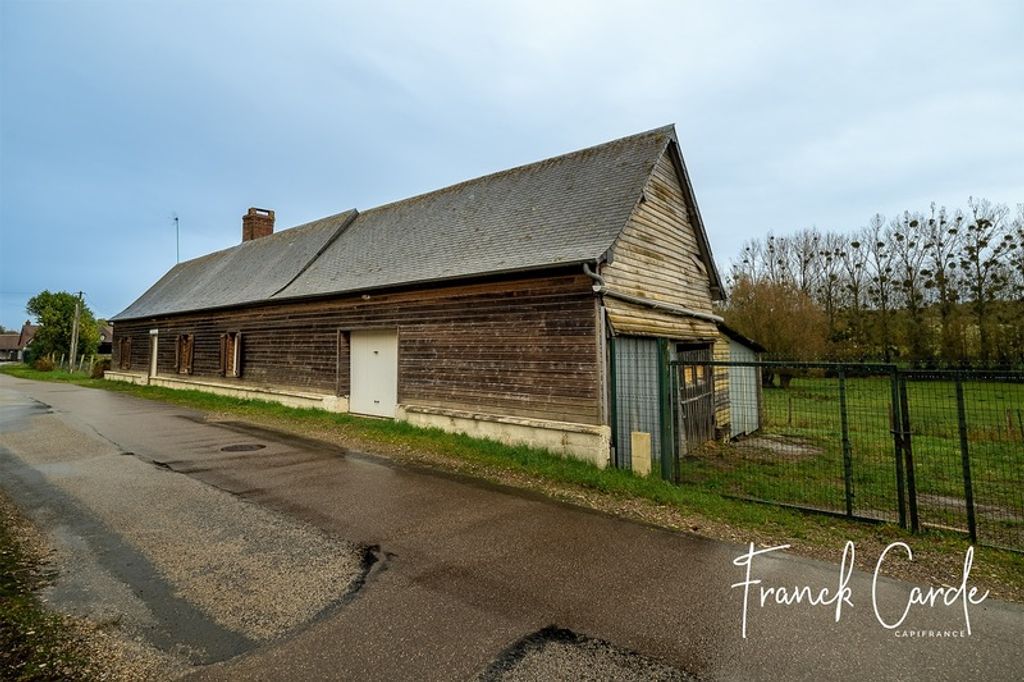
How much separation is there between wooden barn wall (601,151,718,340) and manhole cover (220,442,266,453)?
7210 mm

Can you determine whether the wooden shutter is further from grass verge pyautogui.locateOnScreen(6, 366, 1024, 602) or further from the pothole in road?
the pothole in road

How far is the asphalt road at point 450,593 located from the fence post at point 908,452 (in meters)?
0.75

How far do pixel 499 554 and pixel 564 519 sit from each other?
4.10 feet

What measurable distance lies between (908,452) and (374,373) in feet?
34.9

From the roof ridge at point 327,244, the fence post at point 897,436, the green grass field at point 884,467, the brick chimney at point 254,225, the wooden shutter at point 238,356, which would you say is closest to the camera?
the fence post at point 897,436

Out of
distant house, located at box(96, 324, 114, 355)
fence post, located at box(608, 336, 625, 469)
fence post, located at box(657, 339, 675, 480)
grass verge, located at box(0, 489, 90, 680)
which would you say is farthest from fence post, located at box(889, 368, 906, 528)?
distant house, located at box(96, 324, 114, 355)

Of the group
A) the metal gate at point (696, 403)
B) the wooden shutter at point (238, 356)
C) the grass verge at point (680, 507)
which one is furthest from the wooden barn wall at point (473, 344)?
the metal gate at point (696, 403)

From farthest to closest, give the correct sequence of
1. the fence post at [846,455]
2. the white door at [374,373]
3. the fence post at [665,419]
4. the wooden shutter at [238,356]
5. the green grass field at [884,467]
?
the wooden shutter at [238,356] → the white door at [374,373] → the fence post at [665,419] → the green grass field at [884,467] → the fence post at [846,455]

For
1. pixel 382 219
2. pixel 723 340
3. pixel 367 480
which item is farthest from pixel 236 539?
pixel 382 219

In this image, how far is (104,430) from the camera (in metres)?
10.4

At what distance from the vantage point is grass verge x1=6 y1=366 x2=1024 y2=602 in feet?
13.8

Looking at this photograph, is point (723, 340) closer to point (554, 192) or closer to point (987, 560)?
point (554, 192)

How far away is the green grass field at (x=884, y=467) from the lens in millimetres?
5352

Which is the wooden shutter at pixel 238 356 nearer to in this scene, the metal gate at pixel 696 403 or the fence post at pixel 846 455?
the metal gate at pixel 696 403
